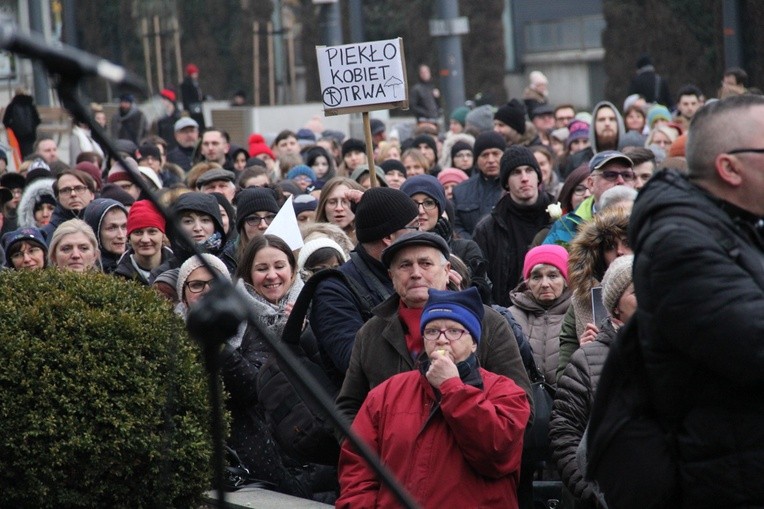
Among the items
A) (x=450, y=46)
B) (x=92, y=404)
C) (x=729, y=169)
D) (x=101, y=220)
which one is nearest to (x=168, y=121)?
(x=450, y=46)

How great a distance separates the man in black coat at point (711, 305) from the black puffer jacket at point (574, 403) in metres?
2.09

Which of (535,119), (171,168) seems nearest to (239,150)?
(171,168)

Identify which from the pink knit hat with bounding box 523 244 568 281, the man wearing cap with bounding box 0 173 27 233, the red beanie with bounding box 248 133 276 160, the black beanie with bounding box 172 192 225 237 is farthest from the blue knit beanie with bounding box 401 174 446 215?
the red beanie with bounding box 248 133 276 160

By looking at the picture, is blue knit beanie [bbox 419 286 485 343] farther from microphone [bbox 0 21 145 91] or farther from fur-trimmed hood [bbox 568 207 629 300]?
microphone [bbox 0 21 145 91]

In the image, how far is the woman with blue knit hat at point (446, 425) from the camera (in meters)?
5.06

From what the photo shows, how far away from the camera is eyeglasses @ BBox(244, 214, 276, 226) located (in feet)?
31.2

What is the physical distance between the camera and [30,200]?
40.3ft

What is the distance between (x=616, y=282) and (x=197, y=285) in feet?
8.93

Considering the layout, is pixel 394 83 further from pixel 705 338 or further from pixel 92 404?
pixel 705 338

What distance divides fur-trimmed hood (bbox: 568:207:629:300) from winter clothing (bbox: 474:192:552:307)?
10.1ft

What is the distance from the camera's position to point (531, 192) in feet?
33.4

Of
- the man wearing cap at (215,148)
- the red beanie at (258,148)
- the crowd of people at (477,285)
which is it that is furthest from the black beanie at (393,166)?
the red beanie at (258,148)

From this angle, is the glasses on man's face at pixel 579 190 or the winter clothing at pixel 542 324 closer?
the winter clothing at pixel 542 324

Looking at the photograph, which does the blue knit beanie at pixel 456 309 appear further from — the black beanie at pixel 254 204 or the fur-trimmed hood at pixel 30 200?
the fur-trimmed hood at pixel 30 200
